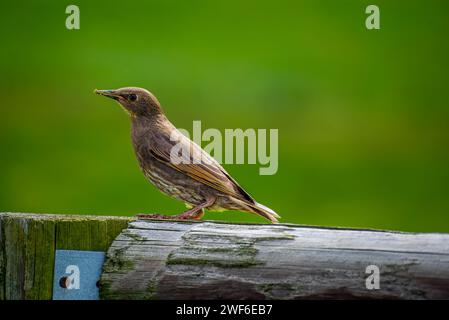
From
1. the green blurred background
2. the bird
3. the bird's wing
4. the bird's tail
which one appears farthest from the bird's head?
the green blurred background

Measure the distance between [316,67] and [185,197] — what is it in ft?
28.6

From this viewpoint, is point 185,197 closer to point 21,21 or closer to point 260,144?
point 260,144

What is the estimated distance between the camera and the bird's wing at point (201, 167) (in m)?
6.39

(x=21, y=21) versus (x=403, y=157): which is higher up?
(x=21, y=21)

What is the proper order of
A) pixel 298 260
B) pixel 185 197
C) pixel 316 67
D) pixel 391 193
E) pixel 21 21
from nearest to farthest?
pixel 298 260 < pixel 185 197 < pixel 391 193 < pixel 316 67 < pixel 21 21

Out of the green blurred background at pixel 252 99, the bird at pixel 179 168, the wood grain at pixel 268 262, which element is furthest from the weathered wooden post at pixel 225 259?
the green blurred background at pixel 252 99

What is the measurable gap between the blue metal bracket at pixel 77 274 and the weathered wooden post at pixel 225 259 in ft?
0.09

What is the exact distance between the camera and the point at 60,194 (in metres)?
11.5

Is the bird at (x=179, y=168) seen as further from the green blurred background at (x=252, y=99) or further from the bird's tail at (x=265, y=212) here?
the green blurred background at (x=252, y=99)

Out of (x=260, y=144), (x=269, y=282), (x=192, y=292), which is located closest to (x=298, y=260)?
(x=269, y=282)

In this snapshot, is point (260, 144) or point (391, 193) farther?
point (391, 193)

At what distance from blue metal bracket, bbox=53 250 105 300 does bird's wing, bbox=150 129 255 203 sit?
188 cm

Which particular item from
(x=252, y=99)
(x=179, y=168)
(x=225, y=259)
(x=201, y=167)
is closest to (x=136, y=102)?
(x=179, y=168)

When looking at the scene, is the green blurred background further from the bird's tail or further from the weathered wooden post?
the weathered wooden post
